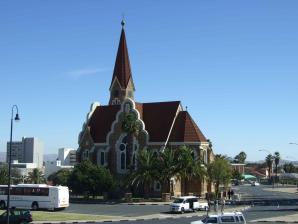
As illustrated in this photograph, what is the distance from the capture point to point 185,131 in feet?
265

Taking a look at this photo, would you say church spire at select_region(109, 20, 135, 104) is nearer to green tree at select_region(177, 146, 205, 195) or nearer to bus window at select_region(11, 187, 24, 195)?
green tree at select_region(177, 146, 205, 195)

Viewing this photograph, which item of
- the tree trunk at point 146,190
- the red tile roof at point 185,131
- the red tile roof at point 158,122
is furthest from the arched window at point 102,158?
the red tile roof at point 185,131

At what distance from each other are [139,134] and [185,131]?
24.5 ft

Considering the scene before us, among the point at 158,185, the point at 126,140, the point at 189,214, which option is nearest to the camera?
the point at 189,214

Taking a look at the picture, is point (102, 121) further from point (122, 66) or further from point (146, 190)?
→ point (146, 190)

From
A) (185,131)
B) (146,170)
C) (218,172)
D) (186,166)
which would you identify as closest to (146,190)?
(146,170)

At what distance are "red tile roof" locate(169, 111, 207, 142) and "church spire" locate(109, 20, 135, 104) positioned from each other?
1418cm

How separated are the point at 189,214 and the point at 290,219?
1048 cm

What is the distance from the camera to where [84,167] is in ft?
243

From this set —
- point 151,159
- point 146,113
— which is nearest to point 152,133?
point 146,113

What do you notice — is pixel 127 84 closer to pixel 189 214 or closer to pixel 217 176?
pixel 217 176

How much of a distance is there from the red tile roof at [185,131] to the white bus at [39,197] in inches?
1132

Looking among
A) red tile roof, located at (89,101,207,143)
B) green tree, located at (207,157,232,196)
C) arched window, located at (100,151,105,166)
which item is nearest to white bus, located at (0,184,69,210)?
red tile roof, located at (89,101,207,143)

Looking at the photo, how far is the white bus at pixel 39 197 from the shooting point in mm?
54438
